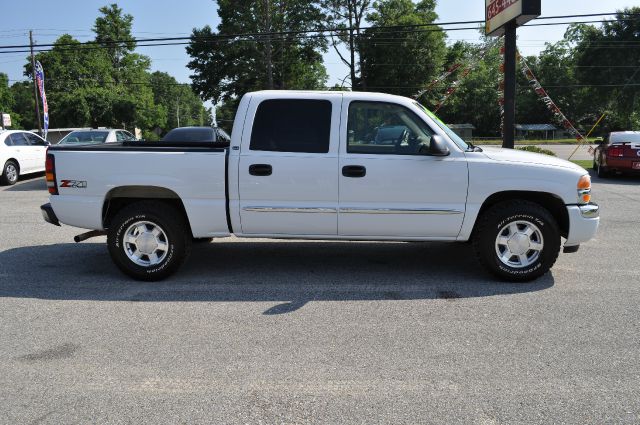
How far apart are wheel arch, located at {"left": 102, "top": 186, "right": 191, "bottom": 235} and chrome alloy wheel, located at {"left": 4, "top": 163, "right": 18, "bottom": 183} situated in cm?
1170

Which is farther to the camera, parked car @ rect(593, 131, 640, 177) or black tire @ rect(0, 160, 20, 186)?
parked car @ rect(593, 131, 640, 177)

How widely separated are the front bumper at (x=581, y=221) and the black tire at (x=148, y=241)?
402 centimetres

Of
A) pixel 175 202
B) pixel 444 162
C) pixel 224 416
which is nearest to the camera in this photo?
pixel 224 416

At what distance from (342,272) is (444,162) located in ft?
5.62

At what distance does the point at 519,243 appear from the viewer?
17.9ft

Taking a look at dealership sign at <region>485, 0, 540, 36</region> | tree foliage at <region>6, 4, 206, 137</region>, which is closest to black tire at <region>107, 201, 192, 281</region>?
dealership sign at <region>485, 0, 540, 36</region>

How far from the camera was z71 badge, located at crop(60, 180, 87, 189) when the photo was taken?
559 cm

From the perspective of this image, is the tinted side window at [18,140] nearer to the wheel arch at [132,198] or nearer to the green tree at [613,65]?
the wheel arch at [132,198]

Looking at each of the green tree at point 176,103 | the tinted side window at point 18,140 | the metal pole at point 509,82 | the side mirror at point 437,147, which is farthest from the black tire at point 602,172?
the green tree at point 176,103

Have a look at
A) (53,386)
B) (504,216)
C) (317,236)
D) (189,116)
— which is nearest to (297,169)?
(317,236)

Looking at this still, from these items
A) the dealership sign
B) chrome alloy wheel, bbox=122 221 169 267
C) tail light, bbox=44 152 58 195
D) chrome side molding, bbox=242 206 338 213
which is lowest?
chrome alloy wheel, bbox=122 221 169 267

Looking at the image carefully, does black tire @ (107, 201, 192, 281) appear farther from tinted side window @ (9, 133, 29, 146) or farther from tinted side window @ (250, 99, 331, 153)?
tinted side window @ (9, 133, 29, 146)

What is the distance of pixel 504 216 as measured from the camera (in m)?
5.40

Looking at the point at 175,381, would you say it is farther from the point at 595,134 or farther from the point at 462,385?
the point at 595,134
